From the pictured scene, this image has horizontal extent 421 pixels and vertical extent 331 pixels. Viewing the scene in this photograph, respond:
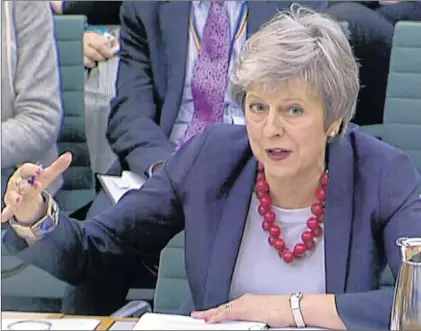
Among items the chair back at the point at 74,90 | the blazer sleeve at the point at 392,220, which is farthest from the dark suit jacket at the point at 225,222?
the chair back at the point at 74,90

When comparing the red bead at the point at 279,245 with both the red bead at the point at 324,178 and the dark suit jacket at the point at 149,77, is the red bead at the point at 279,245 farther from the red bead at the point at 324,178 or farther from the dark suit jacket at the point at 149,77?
the dark suit jacket at the point at 149,77

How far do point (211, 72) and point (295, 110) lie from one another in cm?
23

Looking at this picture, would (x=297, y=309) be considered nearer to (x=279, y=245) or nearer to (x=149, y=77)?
(x=279, y=245)

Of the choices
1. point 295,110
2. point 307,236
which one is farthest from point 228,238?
point 295,110

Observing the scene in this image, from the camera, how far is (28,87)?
1.49 m

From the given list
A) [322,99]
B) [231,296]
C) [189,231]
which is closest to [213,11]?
[322,99]

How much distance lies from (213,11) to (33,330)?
64cm

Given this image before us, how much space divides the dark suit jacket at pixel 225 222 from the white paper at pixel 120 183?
0.09 ft

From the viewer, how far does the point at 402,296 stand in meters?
1.09

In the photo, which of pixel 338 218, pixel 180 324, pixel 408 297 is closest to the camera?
A: pixel 408 297

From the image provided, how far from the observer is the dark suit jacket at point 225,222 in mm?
1311

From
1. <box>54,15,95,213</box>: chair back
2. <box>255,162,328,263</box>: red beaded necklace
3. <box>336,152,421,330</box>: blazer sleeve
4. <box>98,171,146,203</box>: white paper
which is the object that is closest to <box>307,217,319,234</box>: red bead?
<box>255,162,328,263</box>: red beaded necklace

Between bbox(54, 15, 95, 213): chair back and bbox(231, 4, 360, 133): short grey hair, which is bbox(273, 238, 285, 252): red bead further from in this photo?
bbox(54, 15, 95, 213): chair back

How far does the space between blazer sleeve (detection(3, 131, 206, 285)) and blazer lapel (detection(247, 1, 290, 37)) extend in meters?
0.22
